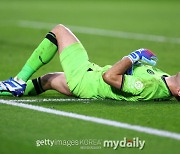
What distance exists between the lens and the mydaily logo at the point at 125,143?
7465mm

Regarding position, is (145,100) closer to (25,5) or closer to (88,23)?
(88,23)

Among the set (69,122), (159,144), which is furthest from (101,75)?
(159,144)

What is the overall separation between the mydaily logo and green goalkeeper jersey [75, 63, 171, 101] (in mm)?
1763

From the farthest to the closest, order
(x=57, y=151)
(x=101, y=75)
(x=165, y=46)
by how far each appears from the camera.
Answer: (x=165, y=46)
(x=101, y=75)
(x=57, y=151)

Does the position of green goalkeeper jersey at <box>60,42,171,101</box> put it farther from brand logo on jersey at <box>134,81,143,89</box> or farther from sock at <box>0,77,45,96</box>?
sock at <box>0,77,45,96</box>

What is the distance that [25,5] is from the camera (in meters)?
28.2

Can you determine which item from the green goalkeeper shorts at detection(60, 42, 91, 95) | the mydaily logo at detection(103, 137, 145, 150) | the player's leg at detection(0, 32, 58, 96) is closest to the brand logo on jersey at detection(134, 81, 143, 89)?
the green goalkeeper shorts at detection(60, 42, 91, 95)

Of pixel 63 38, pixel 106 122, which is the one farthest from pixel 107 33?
pixel 106 122

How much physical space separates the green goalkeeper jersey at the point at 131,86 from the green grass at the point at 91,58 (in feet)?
0.39

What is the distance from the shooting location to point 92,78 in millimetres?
9602

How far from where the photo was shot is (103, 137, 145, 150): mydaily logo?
746cm

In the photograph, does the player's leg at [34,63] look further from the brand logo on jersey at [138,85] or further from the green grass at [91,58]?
the brand logo on jersey at [138,85]

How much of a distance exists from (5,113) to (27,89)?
4.25 feet

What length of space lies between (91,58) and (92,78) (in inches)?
200
